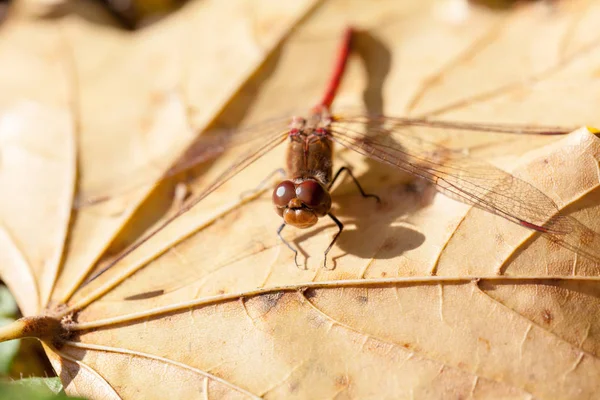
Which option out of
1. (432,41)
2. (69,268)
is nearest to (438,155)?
(432,41)

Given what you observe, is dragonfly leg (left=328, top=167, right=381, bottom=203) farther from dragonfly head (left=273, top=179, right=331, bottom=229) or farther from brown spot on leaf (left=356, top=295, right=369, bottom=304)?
brown spot on leaf (left=356, top=295, right=369, bottom=304)

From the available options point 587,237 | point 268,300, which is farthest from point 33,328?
point 587,237

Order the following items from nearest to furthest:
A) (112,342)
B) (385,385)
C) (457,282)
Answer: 1. (385,385)
2. (457,282)
3. (112,342)

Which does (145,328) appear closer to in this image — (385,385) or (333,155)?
(385,385)

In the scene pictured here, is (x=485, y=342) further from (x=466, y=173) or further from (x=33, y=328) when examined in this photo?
(x=33, y=328)

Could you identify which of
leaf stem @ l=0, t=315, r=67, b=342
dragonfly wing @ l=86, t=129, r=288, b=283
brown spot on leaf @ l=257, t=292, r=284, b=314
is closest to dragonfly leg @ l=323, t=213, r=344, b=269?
brown spot on leaf @ l=257, t=292, r=284, b=314

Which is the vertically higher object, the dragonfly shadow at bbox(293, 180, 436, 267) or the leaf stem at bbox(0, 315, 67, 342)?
the dragonfly shadow at bbox(293, 180, 436, 267)
